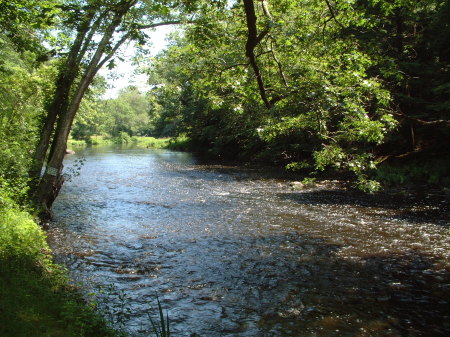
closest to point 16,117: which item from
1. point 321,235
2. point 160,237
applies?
point 160,237

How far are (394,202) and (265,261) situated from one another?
859 cm

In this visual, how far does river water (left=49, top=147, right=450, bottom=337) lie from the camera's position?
5871 mm

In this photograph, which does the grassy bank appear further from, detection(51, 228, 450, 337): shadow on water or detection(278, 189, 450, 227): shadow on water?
detection(278, 189, 450, 227): shadow on water

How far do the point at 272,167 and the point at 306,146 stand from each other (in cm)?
425

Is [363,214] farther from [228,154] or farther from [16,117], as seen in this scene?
[228,154]

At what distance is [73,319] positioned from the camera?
182 inches

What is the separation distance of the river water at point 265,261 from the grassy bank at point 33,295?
0.82 m

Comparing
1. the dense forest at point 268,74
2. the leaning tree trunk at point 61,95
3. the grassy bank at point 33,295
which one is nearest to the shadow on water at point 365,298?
the dense forest at point 268,74

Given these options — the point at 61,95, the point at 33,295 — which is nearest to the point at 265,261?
the point at 33,295

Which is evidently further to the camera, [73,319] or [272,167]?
[272,167]

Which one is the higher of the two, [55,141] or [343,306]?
[55,141]

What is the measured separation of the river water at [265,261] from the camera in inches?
231

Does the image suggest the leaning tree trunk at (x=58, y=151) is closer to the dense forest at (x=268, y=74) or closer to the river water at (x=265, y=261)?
the dense forest at (x=268, y=74)

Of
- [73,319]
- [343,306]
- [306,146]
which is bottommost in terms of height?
[343,306]
